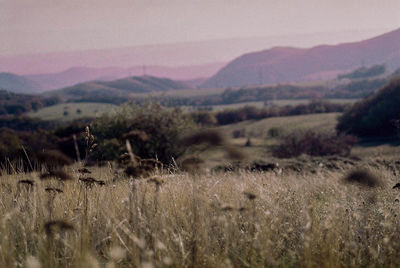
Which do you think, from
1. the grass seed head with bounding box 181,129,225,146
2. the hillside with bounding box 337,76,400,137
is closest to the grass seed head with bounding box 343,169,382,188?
the grass seed head with bounding box 181,129,225,146

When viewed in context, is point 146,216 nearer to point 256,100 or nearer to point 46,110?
point 46,110

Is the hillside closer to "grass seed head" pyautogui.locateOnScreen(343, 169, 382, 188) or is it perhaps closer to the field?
"grass seed head" pyautogui.locateOnScreen(343, 169, 382, 188)

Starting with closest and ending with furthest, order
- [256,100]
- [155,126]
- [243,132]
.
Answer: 1. [155,126]
2. [243,132]
3. [256,100]

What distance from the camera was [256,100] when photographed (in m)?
147

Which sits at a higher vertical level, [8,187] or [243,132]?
[8,187]

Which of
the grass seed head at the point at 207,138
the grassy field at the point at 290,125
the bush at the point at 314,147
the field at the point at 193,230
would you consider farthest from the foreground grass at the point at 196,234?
the grassy field at the point at 290,125

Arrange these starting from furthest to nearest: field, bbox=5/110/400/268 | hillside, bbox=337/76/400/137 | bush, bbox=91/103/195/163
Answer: hillside, bbox=337/76/400/137, bush, bbox=91/103/195/163, field, bbox=5/110/400/268

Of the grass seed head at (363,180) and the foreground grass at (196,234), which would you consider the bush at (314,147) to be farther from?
the foreground grass at (196,234)

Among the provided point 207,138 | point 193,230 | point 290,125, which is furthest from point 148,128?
point 290,125

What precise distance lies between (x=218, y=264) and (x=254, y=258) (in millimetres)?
551

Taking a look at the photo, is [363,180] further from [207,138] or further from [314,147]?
[314,147]

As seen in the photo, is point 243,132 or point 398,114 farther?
point 243,132

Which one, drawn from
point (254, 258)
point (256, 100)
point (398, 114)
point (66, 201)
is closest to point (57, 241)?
point (66, 201)

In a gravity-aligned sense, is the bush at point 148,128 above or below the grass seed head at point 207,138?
below
